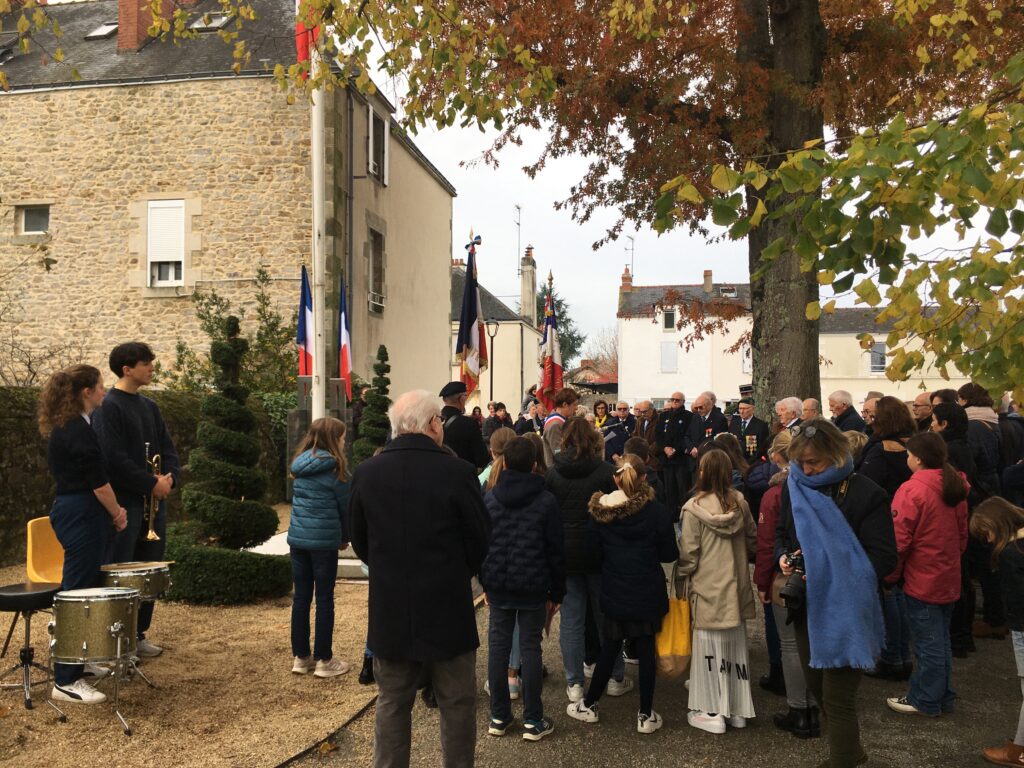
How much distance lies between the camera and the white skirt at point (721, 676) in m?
5.38

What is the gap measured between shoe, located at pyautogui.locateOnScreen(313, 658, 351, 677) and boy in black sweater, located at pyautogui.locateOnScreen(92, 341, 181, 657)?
4.09 ft

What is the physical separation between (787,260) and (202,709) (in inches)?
280

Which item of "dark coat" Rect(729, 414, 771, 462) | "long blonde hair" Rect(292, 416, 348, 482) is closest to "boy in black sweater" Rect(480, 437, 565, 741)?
"long blonde hair" Rect(292, 416, 348, 482)

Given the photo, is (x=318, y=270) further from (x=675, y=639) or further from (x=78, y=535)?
(x=675, y=639)

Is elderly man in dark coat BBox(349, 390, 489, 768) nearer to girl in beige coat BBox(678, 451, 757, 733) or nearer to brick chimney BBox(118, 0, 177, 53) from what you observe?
girl in beige coat BBox(678, 451, 757, 733)

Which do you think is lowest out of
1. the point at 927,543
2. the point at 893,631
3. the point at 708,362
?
the point at 893,631

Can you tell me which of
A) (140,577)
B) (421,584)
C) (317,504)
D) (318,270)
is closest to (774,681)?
(421,584)

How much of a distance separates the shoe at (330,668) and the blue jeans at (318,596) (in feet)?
A: 0.13


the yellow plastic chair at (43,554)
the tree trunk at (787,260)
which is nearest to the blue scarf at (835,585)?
the yellow plastic chair at (43,554)

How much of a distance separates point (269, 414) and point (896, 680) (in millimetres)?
12159

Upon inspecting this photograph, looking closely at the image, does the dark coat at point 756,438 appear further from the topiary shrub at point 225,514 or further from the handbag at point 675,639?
the topiary shrub at point 225,514

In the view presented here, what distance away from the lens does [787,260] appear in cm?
949

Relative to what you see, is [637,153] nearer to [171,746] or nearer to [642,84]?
[642,84]

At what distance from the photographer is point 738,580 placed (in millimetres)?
5457
